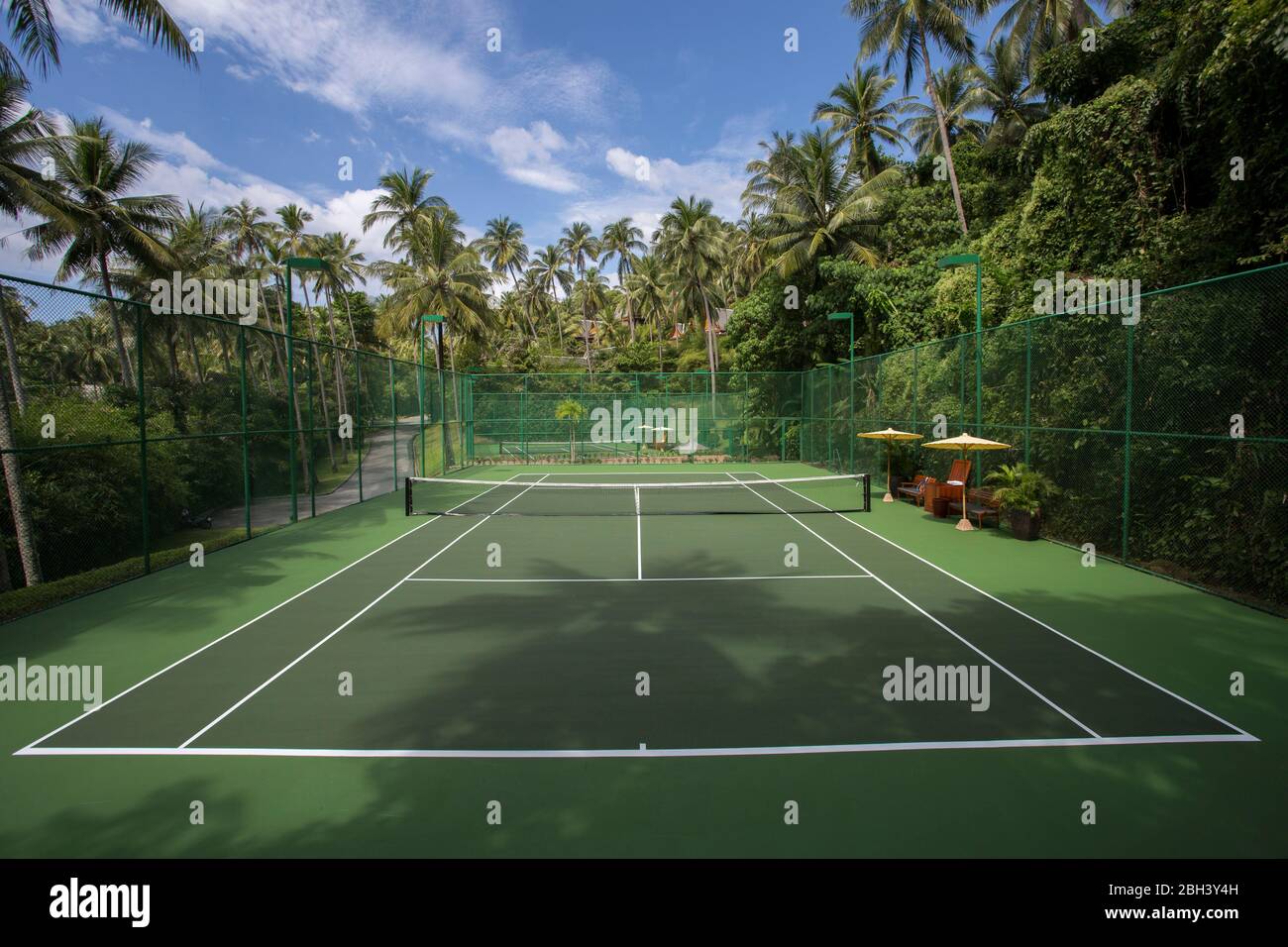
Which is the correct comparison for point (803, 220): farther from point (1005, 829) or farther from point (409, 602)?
point (1005, 829)

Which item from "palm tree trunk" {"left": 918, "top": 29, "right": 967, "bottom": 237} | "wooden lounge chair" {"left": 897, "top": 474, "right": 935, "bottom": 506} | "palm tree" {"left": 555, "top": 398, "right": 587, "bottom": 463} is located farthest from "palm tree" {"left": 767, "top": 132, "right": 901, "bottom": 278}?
"wooden lounge chair" {"left": 897, "top": 474, "right": 935, "bottom": 506}

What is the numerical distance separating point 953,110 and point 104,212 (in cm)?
3521

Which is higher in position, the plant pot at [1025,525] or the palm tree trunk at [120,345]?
the palm tree trunk at [120,345]

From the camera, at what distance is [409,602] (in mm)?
8875

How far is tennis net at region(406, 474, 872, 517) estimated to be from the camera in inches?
639

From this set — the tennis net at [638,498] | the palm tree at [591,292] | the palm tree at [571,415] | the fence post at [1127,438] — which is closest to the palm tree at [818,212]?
the palm tree at [571,415]

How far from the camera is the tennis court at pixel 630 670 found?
16.9ft

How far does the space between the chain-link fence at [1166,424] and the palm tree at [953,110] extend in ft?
81.4

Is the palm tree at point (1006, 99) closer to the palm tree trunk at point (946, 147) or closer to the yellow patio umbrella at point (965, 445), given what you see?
the palm tree trunk at point (946, 147)

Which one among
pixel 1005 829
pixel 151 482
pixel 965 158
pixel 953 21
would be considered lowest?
pixel 1005 829

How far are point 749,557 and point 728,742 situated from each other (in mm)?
6361

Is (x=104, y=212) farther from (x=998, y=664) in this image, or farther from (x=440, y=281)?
(x=998, y=664)

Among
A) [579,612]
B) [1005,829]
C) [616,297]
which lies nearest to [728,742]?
[1005,829]

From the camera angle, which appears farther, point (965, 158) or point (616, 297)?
point (616, 297)
